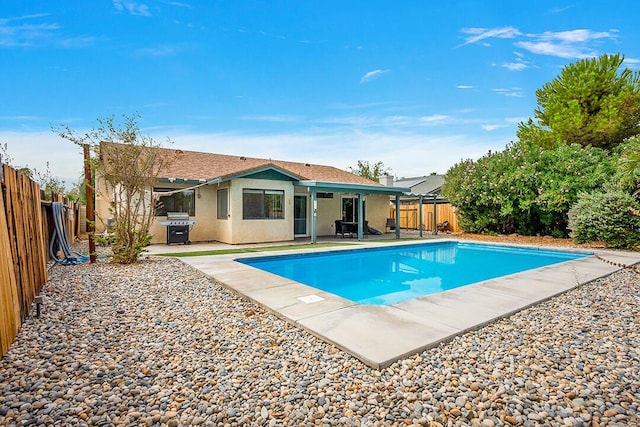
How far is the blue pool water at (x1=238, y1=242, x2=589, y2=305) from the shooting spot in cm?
779

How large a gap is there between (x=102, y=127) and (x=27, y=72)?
4.62m

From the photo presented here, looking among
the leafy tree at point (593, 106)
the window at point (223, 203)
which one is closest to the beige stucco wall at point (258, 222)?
the window at point (223, 203)

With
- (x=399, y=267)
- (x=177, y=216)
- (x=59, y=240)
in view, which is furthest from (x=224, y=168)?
(x=399, y=267)

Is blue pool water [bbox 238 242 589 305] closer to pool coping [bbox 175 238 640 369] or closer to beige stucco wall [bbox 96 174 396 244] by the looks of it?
pool coping [bbox 175 238 640 369]

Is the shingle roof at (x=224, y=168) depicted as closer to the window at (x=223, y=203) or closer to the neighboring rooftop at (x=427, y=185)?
the window at (x=223, y=203)

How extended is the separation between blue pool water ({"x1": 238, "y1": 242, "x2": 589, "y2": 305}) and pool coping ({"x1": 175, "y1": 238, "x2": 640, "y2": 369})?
155cm

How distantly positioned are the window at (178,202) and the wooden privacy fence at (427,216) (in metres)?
14.7

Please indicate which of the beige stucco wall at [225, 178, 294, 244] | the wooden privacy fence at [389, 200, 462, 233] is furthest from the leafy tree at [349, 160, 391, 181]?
the beige stucco wall at [225, 178, 294, 244]

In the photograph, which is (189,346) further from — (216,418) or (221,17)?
(221,17)

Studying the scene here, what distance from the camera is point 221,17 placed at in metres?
11.5

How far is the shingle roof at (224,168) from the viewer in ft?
46.0

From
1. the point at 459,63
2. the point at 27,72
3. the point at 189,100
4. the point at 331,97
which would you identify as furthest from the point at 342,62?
the point at 27,72

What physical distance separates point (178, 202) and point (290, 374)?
12411mm

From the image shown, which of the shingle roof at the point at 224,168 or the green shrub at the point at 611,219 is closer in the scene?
the green shrub at the point at 611,219
